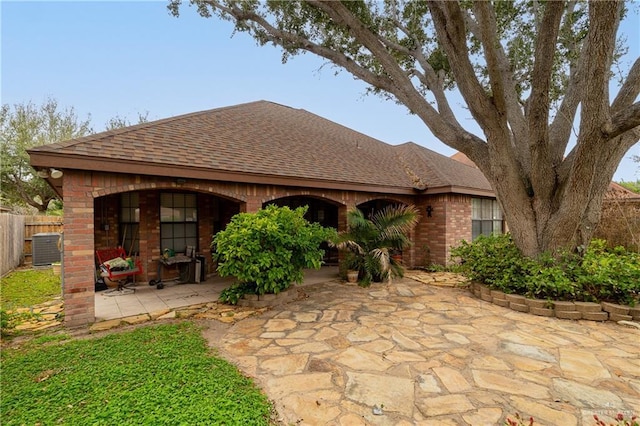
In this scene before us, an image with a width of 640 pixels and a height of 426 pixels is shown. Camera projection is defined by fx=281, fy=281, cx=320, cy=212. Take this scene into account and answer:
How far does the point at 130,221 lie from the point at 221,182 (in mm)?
3179

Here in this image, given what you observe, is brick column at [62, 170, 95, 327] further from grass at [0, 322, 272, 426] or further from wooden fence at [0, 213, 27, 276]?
wooden fence at [0, 213, 27, 276]

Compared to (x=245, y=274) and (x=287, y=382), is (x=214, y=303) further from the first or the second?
(x=287, y=382)

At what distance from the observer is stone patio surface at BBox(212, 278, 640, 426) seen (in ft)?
7.86

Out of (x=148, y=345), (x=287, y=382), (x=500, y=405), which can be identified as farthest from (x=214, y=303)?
(x=500, y=405)

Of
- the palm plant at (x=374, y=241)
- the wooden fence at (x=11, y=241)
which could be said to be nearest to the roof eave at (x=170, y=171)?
the palm plant at (x=374, y=241)

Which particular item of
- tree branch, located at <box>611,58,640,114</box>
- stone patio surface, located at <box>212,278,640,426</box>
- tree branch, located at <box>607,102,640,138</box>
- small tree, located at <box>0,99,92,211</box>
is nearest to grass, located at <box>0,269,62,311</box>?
stone patio surface, located at <box>212,278,640,426</box>

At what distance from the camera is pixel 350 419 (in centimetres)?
228

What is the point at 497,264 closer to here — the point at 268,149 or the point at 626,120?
the point at 626,120

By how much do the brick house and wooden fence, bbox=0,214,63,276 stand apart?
3680 mm

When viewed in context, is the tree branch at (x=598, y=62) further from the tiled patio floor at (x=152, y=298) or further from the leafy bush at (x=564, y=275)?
the tiled patio floor at (x=152, y=298)

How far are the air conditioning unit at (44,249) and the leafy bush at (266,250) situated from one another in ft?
28.5

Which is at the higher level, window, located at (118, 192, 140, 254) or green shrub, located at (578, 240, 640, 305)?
window, located at (118, 192, 140, 254)

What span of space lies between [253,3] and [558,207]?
28.5 feet

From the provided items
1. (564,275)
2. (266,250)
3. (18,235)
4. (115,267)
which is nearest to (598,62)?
(564,275)
